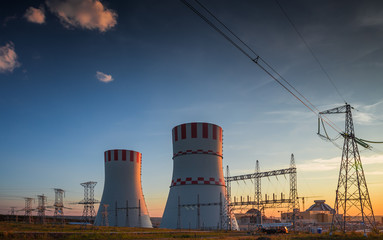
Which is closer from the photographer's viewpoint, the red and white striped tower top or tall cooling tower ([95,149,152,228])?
the red and white striped tower top

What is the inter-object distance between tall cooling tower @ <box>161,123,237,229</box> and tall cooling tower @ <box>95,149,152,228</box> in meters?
9.33

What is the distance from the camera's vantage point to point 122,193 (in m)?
39.6

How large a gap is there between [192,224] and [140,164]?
51.8 ft

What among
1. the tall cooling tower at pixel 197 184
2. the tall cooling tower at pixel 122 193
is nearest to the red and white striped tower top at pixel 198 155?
the tall cooling tower at pixel 197 184

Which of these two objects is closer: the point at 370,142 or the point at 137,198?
the point at 370,142

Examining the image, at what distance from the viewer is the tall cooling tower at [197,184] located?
1192 inches

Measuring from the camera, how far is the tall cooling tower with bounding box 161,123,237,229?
3027 centimetres

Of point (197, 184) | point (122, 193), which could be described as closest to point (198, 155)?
point (197, 184)

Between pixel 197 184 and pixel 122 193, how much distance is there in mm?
13629

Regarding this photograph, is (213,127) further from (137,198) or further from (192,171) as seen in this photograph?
(137,198)

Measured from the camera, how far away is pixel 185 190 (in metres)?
30.6

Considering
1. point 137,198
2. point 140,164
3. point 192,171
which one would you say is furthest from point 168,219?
point 140,164

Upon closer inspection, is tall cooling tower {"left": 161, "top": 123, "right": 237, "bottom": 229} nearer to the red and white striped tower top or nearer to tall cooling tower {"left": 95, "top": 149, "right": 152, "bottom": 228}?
the red and white striped tower top

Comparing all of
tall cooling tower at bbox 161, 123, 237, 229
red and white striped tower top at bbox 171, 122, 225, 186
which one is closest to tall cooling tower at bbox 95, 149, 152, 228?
tall cooling tower at bbox 161, 123, 237, 229
